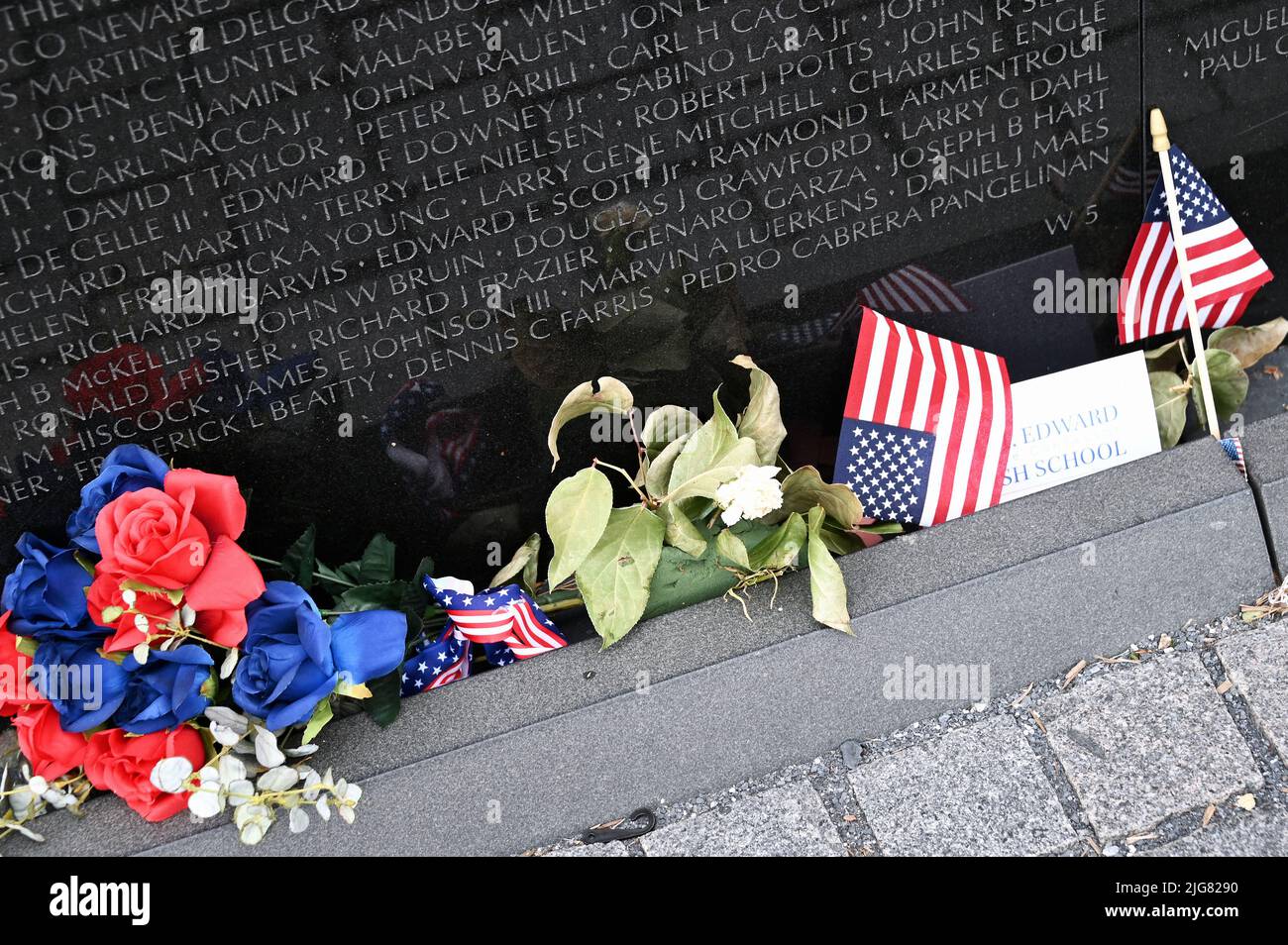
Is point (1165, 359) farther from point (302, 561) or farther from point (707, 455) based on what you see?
point (302, 561)

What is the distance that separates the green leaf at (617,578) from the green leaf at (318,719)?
76 cm

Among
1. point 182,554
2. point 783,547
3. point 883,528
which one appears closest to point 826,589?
point 783,547

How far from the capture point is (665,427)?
3.44m

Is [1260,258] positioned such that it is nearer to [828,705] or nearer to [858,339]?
[858,339]

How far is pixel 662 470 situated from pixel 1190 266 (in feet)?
6.29

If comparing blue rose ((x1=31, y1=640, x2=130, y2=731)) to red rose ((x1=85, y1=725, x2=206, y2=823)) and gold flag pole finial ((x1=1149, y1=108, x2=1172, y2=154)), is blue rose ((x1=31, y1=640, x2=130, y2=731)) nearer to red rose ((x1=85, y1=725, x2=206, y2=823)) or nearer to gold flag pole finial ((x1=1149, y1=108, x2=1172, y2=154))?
red rose ((x1=85, y1=725, x2=206, y2=823))

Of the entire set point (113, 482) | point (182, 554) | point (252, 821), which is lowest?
point (252, 821)

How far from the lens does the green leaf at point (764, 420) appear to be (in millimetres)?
3342

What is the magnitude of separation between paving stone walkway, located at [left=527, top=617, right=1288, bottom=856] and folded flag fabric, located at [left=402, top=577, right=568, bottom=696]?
61cm

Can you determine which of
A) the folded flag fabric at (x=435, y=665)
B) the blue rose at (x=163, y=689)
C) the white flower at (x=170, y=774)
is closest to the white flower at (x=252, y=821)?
the white flower at (x=170, y=774)

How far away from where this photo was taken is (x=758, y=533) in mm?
3352

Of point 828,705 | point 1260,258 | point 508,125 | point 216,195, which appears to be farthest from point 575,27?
point 1260,258

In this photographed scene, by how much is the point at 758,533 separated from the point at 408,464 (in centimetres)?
116

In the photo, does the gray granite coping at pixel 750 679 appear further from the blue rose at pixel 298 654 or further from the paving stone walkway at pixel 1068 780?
the blue rose at pixel 298 654
